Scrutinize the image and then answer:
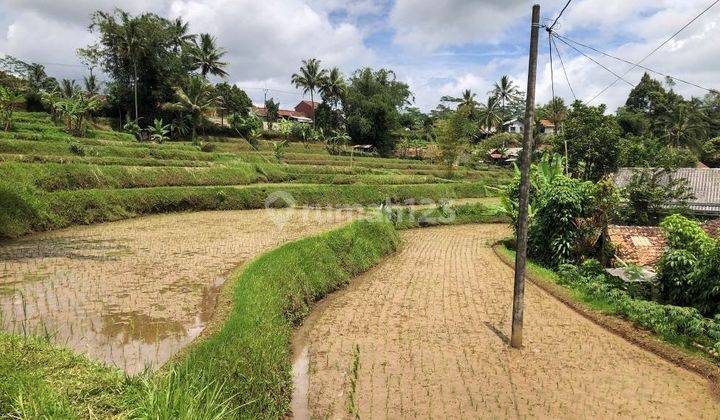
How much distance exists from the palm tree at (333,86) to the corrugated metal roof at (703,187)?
31.1 metres

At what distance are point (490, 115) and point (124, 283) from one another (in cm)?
4800

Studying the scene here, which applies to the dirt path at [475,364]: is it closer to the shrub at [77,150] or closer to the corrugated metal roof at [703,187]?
the corrugated metal roof at [703,187]

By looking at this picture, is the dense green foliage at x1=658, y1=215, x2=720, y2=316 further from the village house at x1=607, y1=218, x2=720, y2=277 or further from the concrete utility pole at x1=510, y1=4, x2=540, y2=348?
the concrete utility pole at x1=510, y1=4, x2=540, y2=348

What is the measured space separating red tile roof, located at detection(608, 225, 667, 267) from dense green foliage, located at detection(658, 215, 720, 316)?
5.95 ft

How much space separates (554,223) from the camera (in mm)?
11211

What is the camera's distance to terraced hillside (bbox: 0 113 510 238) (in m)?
11.8

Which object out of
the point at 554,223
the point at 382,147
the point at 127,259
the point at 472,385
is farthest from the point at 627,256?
the point at 382,147

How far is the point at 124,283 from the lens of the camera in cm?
726

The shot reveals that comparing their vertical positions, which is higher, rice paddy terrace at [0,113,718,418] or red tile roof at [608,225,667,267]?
red tile roof at [608,225,667,267]

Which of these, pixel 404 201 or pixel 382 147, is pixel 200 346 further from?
pixel 382 147

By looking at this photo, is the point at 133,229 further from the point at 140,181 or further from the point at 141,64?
the point at 141,64

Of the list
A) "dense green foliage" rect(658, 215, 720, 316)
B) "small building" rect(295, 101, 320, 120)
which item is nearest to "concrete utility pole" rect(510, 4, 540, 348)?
"dense green foliage" rect(658, 215, 720, 316)

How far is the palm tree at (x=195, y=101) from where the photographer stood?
30544 millimetres

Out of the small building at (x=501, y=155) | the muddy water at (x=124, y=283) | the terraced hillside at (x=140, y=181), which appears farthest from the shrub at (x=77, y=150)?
the small building at (x=501, y=155)
